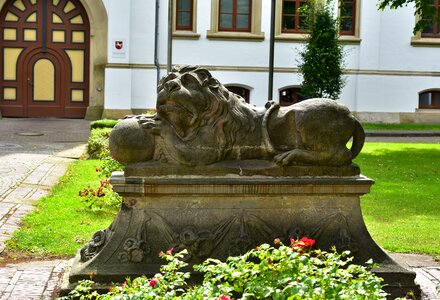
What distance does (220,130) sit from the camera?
6.16 m

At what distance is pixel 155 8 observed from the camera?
2794cm

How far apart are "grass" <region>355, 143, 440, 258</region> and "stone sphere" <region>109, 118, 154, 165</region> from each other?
3.27 m

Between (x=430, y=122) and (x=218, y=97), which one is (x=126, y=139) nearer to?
(x=218, y=97)

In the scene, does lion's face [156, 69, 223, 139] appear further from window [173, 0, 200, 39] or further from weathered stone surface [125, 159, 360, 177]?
window [173, 0, 200, 39]

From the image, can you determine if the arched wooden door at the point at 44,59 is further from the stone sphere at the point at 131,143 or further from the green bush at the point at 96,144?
the stone sphere at the point at 131,143

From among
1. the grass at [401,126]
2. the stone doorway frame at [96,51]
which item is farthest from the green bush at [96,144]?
the grass at [401,126]

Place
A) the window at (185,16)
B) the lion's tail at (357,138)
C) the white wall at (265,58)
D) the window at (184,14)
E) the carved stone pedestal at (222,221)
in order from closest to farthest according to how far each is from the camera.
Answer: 1. the carved stone pedestal at (222,221)
2. the lion's tail at (357,138)
3. the white wall at (265,58)
4. the window at (185,16)
5. the window at (184,14)

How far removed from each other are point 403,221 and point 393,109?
63.6 feet

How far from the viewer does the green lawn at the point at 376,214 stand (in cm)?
856

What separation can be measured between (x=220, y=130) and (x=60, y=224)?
3931 millimetres

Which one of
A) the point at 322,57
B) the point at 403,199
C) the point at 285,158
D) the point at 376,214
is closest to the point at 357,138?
the point at 285,158

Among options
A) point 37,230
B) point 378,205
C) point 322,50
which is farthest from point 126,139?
point 322,50

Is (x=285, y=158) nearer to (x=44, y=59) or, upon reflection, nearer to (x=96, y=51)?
(x=96, y=51)

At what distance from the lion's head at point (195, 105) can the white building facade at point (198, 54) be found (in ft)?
71.4
